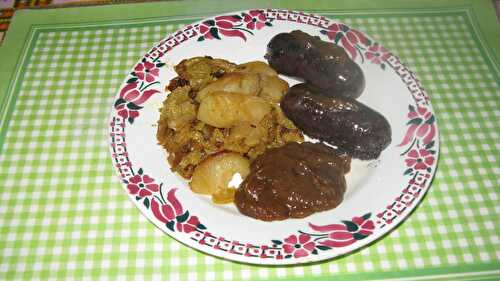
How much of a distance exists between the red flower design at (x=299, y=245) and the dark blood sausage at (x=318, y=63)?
962mm

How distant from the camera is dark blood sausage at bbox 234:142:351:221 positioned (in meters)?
2.27

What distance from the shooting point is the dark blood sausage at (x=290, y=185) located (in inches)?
89.3

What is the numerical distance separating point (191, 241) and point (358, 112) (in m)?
1.14

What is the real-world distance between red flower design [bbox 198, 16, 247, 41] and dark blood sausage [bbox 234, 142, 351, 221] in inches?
38.9

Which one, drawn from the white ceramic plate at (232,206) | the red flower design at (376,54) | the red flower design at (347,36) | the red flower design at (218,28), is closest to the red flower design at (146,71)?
the white ceramic plate at (232,206)

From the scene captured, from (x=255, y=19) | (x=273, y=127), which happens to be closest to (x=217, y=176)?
(x=273, y=127)

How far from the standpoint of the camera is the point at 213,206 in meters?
2.33

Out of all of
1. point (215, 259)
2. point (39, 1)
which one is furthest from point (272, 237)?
point (39, 1)

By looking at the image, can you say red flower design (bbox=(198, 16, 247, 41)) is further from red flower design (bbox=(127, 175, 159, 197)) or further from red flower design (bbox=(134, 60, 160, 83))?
red flower design (bbox=(127, 175, 159, 197))

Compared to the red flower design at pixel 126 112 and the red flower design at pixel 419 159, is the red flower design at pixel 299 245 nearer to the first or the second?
the red flower design at pixel 419 159

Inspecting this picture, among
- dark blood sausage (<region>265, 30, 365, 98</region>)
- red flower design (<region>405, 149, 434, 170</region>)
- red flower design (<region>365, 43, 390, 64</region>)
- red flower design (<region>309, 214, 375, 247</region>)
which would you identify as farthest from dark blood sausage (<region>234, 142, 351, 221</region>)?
red flower design (<region>365, 43, 390, 64</region>)

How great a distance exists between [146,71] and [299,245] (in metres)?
1.40

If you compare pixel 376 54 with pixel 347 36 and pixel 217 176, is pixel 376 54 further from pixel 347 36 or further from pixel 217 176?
pixel 217 176

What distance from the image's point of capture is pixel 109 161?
9.00 ft
